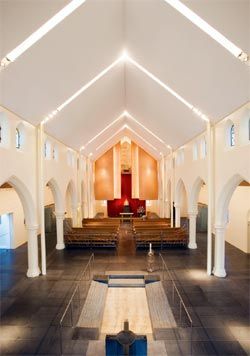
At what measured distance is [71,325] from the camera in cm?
826

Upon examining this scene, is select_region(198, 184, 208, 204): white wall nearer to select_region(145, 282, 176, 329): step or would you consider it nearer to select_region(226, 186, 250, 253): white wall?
select_region(226, 186, 250, 253): white wall

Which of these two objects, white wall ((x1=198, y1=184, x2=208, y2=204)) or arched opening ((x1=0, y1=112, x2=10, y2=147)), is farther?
white wall ((x1=198, y1=184, x2=208, y2=204))

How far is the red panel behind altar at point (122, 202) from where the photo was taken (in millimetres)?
33312

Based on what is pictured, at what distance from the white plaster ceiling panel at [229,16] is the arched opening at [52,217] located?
11138mm

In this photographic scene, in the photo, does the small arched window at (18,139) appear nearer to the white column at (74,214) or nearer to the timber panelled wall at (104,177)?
the white column at (74,214)

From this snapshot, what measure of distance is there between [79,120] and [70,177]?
5115 millimetres

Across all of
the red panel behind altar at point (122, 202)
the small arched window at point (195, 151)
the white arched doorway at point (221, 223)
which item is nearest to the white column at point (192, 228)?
the small arched window at point (195, 151)

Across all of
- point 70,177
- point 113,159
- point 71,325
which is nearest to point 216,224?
point 71,325

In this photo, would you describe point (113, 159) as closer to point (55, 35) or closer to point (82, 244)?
point (82, 244)

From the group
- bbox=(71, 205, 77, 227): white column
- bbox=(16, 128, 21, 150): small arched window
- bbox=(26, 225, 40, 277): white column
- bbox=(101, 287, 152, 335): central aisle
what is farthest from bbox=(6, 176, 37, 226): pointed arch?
bbox=(71, 205, 77, 227): white column

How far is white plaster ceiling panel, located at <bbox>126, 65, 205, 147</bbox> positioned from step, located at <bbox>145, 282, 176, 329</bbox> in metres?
7.27

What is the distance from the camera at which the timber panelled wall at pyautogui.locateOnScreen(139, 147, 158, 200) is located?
31031mm

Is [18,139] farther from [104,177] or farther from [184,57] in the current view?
[104,177]

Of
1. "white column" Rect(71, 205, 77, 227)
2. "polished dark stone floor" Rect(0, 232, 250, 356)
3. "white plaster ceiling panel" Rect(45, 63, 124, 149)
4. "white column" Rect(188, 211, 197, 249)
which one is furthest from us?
"white column" Rect(71, 205, 77, 227)
